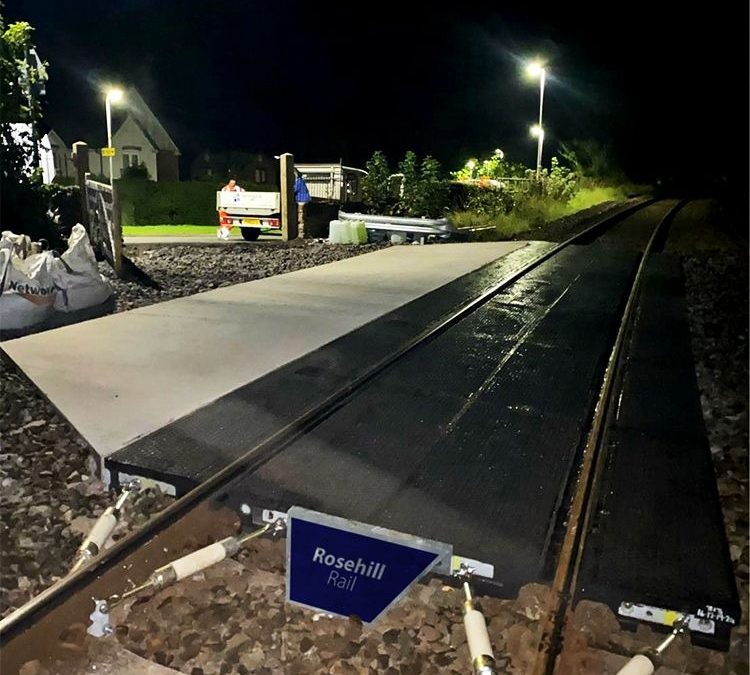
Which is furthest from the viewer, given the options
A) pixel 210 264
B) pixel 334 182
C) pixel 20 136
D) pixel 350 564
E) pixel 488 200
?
pixel 488 200

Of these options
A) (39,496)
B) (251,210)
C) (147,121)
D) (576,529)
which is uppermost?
(147,121)

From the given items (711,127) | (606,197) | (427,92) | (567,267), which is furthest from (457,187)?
(711,127)

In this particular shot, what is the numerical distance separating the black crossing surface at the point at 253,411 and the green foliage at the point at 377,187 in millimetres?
12388

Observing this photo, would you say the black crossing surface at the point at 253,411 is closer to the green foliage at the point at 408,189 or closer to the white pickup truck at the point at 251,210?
the white pickup truck at the point at 251,210

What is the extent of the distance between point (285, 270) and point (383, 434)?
7.52 m

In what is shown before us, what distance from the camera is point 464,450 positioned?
13.5 feet

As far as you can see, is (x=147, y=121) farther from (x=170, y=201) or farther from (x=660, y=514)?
(x=660, y=514)

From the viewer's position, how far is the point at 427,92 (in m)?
60.5

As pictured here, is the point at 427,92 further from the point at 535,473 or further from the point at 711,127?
the point at 535,473

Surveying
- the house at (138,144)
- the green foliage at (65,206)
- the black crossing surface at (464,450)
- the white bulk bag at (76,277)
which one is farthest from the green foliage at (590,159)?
the black crossing surface at (464,450)

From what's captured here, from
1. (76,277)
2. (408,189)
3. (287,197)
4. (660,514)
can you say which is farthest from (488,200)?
(660,514)

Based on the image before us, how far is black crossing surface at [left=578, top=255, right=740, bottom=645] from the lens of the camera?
281 centimetres

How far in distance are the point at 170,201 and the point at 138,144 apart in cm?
1848

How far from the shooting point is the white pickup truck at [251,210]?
1641 centimetres
